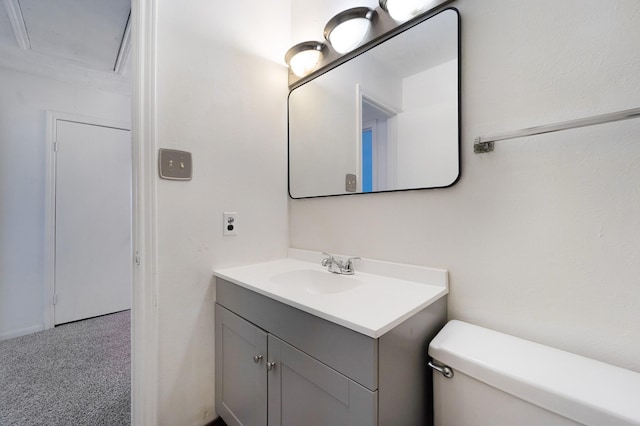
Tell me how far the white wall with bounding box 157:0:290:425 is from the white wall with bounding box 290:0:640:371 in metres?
0.91

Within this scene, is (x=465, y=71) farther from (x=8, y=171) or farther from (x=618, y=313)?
(x=8, y=171)

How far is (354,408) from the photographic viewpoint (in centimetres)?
69

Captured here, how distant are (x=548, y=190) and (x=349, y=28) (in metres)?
1.09

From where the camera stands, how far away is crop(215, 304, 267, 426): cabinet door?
1.01 m

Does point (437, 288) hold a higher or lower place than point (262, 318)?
higher

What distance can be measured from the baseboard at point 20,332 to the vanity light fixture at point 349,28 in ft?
10.6

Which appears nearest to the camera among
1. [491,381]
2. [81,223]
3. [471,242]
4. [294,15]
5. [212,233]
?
[491,381]

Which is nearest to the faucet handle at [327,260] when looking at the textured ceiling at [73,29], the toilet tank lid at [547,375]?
the toilet tank lid at [547,375]

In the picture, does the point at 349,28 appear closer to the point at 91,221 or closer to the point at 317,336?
the point at 317,336

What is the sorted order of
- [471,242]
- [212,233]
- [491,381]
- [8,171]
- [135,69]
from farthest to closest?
[8,171] < [212,233] < [135,69] < [471,242] < [491,381]

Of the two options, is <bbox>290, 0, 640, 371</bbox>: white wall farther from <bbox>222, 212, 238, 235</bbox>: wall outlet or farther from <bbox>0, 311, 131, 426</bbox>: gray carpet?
<bbox>0, 311, 131, 426</bbox>: gray carpet

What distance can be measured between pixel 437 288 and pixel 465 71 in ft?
2.69

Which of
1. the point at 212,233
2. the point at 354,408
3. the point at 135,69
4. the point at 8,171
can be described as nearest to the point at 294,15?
the point at 135,69

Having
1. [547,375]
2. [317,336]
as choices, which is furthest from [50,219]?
[547,375]
